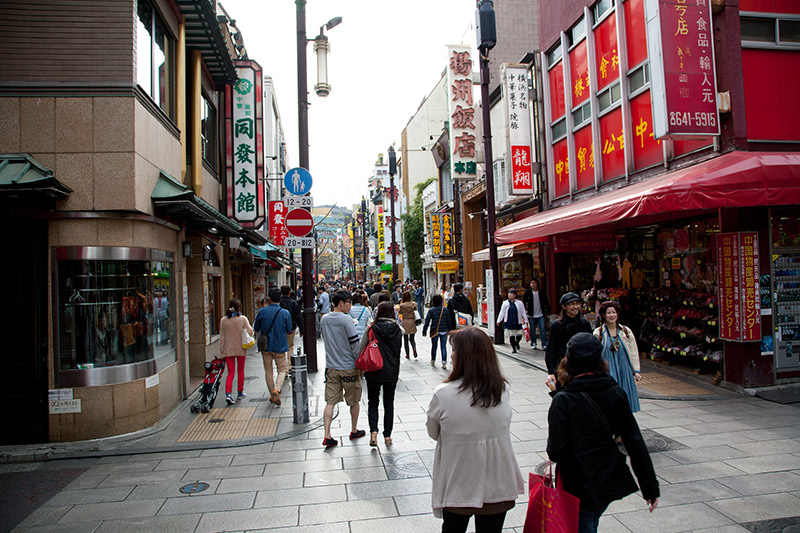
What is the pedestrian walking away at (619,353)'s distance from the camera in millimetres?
5777

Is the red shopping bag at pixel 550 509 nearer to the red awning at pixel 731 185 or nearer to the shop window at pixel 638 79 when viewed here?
the red awning at pixel 731 185

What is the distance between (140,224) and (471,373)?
6.22 m

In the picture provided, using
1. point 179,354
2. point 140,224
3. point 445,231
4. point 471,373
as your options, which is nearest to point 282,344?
point 179,354

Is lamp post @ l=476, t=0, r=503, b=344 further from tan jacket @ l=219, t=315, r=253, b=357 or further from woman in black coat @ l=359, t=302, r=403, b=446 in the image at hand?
woman in black coat @ l=359, t=302, r=403, b=446

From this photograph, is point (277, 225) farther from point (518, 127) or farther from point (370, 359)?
point (370, 359)

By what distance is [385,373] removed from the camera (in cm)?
637

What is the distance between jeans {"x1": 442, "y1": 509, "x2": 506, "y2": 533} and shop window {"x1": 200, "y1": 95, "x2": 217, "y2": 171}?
37.9 ft

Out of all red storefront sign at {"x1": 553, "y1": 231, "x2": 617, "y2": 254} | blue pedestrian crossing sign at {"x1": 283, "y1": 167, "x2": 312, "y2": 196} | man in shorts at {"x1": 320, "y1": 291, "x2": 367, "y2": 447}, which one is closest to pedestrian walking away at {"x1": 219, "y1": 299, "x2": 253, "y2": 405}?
blue pedestrian crossing sign at {"x1": 283, "y1": 167, "x2": 312, "y2": 196}

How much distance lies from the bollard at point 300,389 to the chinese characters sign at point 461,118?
14.9 m

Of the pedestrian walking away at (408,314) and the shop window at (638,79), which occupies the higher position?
the shop window at (638,79)

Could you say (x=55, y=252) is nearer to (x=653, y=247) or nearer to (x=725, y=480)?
(x=725, y=480)

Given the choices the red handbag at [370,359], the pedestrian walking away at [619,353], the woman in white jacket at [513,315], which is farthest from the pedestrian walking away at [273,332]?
the woman in white jacket at [513,315]

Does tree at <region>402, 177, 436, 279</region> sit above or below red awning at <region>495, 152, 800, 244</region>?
above

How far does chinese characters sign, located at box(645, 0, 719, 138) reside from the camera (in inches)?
326
